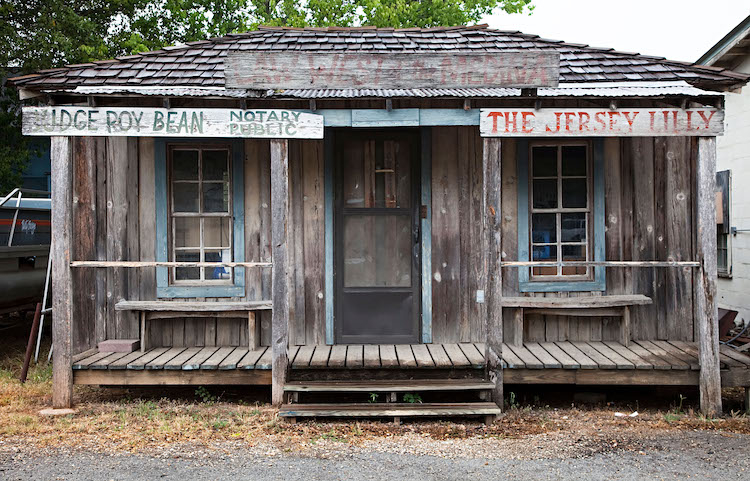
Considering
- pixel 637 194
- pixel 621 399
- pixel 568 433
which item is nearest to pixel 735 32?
pixel 637 194

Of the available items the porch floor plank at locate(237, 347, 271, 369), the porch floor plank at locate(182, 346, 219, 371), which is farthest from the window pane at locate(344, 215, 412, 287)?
the porch floor plank at locate(182, 346, 219, 371)

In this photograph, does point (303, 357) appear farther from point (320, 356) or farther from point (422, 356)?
point (422, 356)

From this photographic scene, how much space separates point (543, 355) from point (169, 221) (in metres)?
4.29

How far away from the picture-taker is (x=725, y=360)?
6227mm

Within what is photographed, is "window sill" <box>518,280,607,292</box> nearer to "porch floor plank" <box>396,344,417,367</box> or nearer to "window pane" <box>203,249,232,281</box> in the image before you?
"porch floor plank" <box>396,344,417,367</box>

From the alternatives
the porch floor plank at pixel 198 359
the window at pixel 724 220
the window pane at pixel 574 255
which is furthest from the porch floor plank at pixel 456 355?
the window at pixel 724 220

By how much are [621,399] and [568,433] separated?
5.48 ft

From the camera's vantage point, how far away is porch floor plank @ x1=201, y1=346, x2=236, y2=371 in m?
6.16

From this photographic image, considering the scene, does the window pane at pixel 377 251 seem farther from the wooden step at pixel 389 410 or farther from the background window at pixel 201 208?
the wooden step at pixel 389 410

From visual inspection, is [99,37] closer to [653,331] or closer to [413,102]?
[413,102]

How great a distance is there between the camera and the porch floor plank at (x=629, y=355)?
6074mm

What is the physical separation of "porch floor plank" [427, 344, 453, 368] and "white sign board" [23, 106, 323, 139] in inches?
96.7

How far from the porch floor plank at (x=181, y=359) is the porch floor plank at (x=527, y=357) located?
133 inches

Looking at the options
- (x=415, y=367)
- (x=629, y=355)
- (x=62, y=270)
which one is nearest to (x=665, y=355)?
(x=629, y=355)
